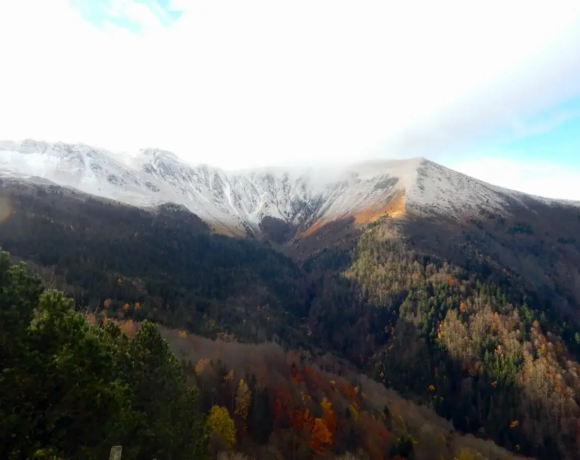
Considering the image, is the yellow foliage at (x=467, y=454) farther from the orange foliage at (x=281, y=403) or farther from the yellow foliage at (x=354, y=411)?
the orange foliage at (x=281, y=403)

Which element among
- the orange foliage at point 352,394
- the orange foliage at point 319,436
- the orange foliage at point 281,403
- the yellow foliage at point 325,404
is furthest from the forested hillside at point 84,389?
the orange foliage at point 352,394

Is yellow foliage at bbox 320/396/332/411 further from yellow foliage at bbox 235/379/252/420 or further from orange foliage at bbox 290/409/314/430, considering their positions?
yellow foliage at bbox 235/379/252/420

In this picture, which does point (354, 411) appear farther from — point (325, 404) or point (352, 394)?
point (352, 394)

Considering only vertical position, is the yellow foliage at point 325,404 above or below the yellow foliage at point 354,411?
above

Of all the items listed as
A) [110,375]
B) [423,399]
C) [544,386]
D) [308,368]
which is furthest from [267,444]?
[544,386]

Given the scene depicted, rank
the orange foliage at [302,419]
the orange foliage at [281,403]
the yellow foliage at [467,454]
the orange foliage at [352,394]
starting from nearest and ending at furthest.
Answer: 1. the orange foliage at [302,419]
2. the orange foliage at [281,403]
3. the yellow foliage at [467,454]
4. the orange foliage at [352,394]

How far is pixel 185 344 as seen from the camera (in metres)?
138

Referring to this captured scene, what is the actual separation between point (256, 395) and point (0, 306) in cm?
9372

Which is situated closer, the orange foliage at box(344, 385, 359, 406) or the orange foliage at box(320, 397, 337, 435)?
the orange foliage at box(320, 397, 337, 435)

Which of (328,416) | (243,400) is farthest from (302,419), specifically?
(243,400)

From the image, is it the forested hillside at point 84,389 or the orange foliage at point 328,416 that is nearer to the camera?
the forested hillside at point 84,389

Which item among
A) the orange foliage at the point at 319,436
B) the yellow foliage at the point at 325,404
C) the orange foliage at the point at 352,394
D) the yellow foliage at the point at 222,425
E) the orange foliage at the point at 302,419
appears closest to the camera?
the yellow foliage at the point at 222,425

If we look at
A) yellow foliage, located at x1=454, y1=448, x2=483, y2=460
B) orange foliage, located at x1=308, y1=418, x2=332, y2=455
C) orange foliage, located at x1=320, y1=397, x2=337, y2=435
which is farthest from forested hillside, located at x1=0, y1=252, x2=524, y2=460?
yellow foliage, located at x1=454, y1=448, x2=483, y2=460

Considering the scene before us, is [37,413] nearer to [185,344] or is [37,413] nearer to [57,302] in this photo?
[57,302]
